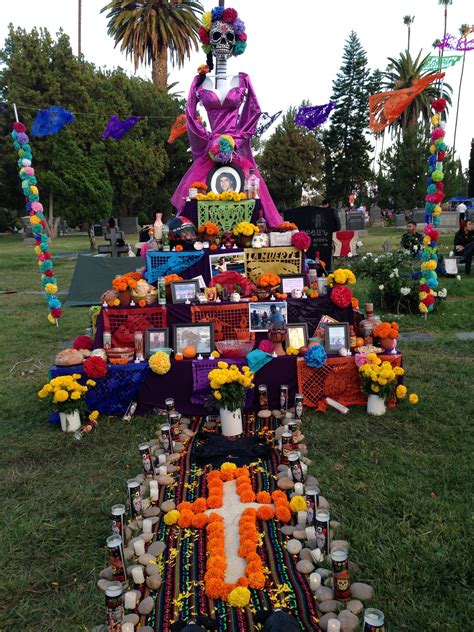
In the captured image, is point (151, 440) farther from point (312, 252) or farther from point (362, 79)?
point (362, 79)

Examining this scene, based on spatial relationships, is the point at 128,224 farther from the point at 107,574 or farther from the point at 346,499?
the point at 107,574

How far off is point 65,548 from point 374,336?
4563 mm

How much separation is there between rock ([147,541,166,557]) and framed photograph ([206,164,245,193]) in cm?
691

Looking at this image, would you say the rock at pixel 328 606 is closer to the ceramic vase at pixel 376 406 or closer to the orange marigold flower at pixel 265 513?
the orange marigold flower at pixel 265 513

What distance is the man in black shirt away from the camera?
14875 mm

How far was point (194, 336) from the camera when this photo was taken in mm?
6250

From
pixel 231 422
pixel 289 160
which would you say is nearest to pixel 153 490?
pixel 231 422

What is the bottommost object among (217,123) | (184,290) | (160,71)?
(184,290)

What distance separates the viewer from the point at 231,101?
9695 mm

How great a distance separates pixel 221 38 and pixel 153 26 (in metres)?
35.0

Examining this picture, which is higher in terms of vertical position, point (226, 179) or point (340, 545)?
point (226, 179)

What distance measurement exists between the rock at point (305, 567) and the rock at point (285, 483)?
3.02 feet

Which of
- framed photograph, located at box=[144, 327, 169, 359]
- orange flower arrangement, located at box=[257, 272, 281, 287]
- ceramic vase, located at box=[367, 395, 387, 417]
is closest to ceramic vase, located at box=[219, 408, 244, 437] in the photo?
framed photograph, located at box=[144, 327, 169, 359]

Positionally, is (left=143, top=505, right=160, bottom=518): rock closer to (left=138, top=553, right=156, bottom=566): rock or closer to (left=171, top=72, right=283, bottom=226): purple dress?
(left=138, top=553, right=156, bottom=566): rock
